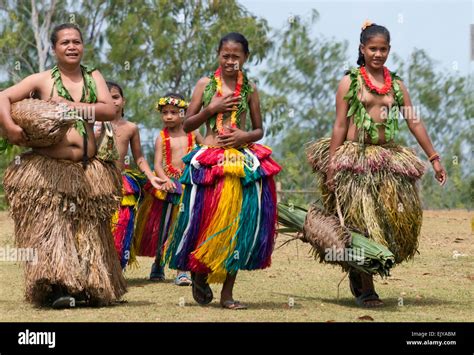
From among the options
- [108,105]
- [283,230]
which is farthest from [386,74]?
[108,105]

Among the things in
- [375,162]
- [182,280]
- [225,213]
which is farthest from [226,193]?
[182,280]

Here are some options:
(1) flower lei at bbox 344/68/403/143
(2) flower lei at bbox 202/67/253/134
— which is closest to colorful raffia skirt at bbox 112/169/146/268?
(2) flower lei at bbox 202/67/253/134

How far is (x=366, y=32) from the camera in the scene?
7758 mm

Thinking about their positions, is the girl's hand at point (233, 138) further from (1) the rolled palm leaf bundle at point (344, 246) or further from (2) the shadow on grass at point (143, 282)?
(2) the shadow on grass at point (143, 282)

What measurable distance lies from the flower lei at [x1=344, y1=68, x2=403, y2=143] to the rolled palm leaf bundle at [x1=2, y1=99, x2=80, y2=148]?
1.90 meters

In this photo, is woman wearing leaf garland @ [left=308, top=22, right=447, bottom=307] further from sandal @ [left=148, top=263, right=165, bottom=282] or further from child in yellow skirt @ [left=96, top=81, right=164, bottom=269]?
sandal @ [left=148, top=263, right=165, bottom=282]

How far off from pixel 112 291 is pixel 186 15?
21.0m

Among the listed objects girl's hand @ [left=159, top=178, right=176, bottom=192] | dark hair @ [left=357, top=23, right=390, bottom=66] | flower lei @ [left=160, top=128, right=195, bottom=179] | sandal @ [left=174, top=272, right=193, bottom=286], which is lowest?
sandal @ [left=174, top=272, right=193, bottom=286]

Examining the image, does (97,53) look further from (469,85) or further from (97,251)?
(97,251)

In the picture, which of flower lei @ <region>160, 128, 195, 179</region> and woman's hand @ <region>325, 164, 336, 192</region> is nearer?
woman's hand @ <region>325, 164, 336, 192</region>

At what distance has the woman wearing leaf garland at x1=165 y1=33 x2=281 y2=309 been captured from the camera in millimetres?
7348

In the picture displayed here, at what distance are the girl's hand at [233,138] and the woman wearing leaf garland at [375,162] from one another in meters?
0.69

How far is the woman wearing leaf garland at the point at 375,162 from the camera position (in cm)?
756

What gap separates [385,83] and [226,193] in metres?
1.40
